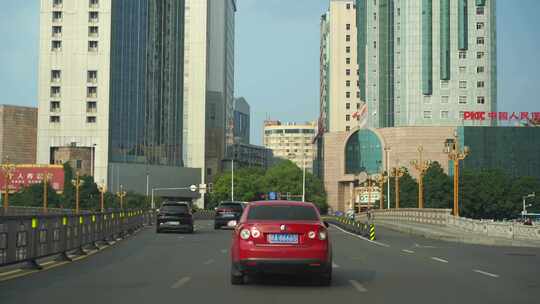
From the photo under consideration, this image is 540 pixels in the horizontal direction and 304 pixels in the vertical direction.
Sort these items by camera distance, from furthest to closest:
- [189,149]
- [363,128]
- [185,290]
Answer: [189,149]
[363,128]
[185,290]

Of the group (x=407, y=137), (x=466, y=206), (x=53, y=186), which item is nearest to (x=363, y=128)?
(x=407, y=137)

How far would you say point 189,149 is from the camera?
538 ft

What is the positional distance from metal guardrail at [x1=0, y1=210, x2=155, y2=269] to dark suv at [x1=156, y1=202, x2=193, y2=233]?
996 centimetres

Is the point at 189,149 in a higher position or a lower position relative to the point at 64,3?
lower

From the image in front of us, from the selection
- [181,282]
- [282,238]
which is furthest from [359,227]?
[282,238]

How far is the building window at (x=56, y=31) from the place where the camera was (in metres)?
127

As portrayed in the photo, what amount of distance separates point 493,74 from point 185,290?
123958mm

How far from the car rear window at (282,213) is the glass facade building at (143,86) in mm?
114503

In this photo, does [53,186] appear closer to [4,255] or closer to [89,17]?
[89,17]

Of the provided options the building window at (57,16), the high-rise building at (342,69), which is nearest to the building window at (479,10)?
the high-rise building at (342,69)

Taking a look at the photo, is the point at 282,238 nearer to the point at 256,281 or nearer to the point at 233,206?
the point at 256,281

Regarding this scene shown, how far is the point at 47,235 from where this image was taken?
753 inches

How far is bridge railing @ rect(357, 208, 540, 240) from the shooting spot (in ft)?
129

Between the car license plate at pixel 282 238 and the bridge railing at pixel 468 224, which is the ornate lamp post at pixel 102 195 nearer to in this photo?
the bridge railing at pixel 468 224
